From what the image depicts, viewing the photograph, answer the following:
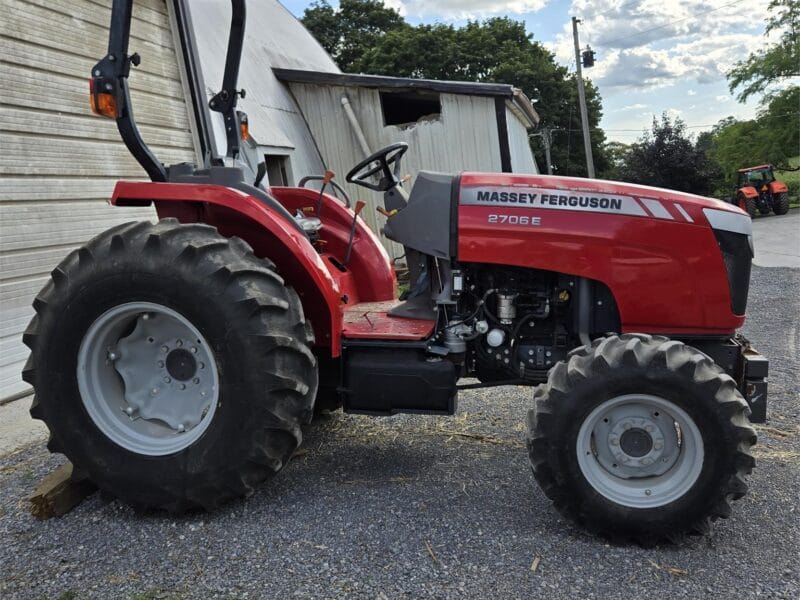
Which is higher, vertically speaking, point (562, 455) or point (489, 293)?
point (489, 293)

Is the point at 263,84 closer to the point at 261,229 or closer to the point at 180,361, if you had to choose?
the point at 261,229

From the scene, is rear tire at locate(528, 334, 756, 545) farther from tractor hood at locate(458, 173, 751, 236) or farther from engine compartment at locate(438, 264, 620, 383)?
tractor hood at locate(458, 173, 751, 236)

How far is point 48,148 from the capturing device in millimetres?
4883

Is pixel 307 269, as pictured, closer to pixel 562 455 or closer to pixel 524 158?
pixel 562 455

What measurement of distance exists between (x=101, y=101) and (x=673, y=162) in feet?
82.7

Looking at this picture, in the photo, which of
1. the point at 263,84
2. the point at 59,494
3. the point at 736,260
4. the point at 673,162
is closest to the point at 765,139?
the point at 673,162

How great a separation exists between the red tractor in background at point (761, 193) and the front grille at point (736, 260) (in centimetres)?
2045

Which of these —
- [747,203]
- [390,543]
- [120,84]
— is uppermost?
[120,84]

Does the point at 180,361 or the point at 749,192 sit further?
the point at 749,192

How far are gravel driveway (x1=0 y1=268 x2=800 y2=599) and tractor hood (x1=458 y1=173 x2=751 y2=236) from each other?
1302 mm

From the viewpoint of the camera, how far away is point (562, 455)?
8.21ft

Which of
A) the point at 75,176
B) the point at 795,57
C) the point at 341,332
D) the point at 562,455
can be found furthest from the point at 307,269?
the point at 795,57

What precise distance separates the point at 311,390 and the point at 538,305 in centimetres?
114

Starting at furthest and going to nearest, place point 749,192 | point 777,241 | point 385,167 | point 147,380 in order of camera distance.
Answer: point 749,192 < point 777,241 < point 385,167 < point 147,380
